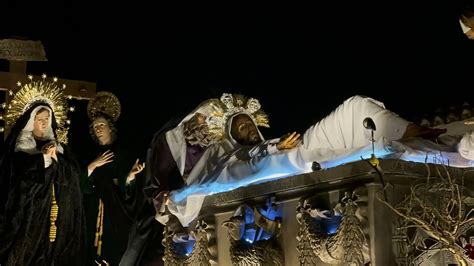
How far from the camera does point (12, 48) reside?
6000 millimetres

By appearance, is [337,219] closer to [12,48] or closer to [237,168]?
[237,168]

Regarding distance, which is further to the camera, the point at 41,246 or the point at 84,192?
the point at 84,192

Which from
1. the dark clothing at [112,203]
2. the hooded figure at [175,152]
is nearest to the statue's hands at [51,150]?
the dark clothing at [112,203]

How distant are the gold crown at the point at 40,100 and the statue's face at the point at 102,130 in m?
0.25

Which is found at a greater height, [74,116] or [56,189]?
[74,116]

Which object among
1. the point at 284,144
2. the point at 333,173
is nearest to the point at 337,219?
the point at 333,173

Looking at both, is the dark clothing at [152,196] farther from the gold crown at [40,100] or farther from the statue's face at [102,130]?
the gold crown at [40,100]

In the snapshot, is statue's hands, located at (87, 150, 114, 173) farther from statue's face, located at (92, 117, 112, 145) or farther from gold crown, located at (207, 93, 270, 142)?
gold crown, located at (207, 93, 270, 142)

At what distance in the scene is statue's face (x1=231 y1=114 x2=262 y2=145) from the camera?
178 inches

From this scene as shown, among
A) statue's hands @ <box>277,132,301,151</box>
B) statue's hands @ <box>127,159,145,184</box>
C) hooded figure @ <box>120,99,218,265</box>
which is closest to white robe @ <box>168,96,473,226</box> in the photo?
statue's hands @ <box>277,132,301,151</box>

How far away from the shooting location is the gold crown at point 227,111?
465 cm

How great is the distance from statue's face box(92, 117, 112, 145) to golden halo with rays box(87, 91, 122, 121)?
114 millimetres

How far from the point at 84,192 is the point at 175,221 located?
1783mm

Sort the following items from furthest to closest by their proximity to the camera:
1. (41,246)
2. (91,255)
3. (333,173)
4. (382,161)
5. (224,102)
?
(91,255) < (41,246) < (224,102) < (333,173) < (382,161)
